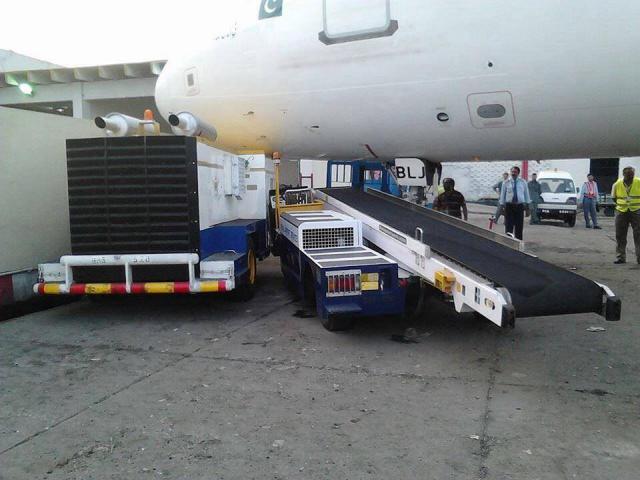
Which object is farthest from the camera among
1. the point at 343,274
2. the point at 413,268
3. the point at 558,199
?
the point at 558,199

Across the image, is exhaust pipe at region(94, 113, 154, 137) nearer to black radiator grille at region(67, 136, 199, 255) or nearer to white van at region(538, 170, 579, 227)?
black radiator grille at region(67, 136, 199, 255)

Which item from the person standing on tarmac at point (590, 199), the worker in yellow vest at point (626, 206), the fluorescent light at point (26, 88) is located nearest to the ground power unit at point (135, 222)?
the worker in yellow vest at point (626, 206)

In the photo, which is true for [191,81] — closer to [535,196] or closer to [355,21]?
[355,21]

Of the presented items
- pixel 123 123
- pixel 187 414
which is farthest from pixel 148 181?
pixel 187 414

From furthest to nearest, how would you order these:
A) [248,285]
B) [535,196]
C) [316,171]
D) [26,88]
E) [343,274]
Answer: [26,88] < [535,196] < [316,171] < [248,285] < [343,274]

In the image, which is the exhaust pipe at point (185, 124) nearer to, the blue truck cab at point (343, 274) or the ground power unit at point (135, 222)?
the ground power unit at point (135, 222)

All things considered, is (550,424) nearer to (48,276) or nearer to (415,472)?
(415,472)

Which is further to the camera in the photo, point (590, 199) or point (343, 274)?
point (590, 199)

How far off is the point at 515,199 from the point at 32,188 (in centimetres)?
837

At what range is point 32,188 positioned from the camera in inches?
261

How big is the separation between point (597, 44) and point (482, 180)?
21990mm

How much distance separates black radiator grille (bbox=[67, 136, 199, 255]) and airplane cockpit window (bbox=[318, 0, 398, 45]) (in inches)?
87.4

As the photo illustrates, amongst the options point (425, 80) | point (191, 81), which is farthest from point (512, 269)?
point (191, 81)

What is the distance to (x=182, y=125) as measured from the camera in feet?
19.9
